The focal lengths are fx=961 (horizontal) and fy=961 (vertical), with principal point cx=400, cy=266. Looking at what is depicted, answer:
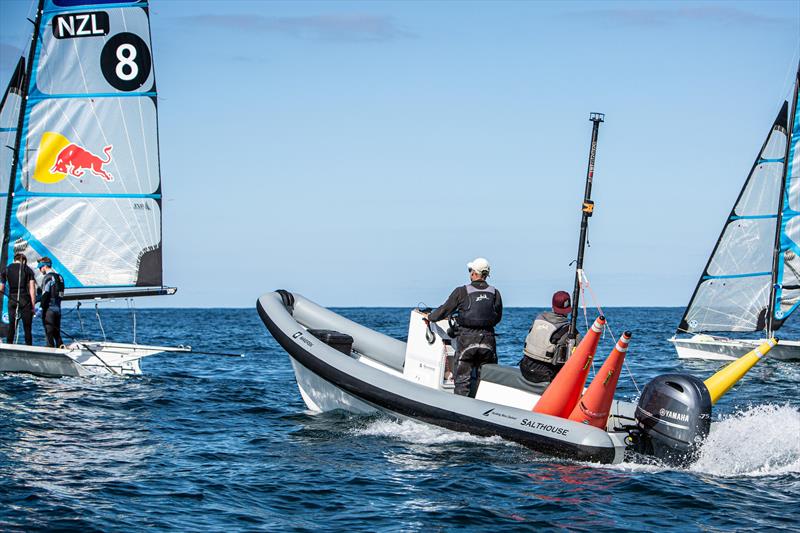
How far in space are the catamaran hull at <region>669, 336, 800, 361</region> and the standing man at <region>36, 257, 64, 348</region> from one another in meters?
16.5

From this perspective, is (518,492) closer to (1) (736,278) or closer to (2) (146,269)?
(2) (146,269)

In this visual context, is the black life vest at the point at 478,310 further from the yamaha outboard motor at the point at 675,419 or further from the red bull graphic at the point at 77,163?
the red bull graphic at the point at 77,163

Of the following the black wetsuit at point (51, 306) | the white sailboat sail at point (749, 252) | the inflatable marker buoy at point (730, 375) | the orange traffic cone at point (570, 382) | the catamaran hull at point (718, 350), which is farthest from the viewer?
the white sailboat sail at point (749, 252)

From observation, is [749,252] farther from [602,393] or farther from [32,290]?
[32,290]

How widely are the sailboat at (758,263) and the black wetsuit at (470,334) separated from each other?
15940 mm

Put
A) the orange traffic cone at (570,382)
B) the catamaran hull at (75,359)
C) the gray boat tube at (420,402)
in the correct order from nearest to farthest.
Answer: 1. the gray boat tube at (420,402)
2. the orange traffic cone at (570,382)
3. the catamaran hull at (75,359)

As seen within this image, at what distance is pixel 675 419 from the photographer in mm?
9242

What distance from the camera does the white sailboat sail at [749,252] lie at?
1048 inches

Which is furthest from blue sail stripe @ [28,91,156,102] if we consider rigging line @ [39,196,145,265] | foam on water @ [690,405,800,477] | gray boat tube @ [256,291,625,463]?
foam on water @ [690,405,800,477]

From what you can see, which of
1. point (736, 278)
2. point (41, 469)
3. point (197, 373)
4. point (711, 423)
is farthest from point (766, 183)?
point (41, 469)

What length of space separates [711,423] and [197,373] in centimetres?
1186

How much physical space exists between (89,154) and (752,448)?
12090 millimetres

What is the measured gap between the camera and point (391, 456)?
9.94 meters

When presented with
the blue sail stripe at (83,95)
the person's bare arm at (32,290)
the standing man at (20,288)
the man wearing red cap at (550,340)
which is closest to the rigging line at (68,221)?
the standing man at (20,288)
